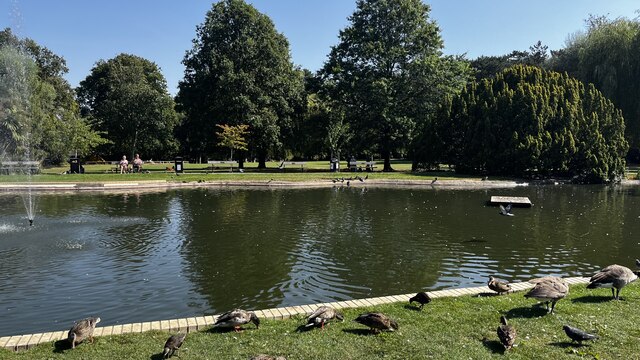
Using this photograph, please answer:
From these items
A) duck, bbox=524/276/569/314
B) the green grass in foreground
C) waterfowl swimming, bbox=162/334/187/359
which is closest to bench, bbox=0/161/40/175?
the green grass in foreground

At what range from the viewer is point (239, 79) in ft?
169

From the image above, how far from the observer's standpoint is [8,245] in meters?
15.9

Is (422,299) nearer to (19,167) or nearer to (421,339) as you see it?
(421,339)

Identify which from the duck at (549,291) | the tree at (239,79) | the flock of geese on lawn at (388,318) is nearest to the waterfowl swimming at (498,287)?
the flock of geese on lawn at (388,318)

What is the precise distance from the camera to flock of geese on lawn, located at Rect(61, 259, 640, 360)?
7137 mm

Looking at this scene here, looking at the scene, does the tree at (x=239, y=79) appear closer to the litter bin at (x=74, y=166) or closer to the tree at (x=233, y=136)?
the tree at (x=233, y=136)

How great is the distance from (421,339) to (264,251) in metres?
8.45

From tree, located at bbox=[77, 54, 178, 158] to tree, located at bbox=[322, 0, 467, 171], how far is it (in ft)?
88.6

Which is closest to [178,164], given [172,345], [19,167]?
[19,167]

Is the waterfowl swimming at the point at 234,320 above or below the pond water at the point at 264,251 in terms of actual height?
above

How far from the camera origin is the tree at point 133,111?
212 feet

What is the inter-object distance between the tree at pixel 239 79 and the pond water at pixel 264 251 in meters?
26.1

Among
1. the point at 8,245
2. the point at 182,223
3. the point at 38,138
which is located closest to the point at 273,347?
the point at 8,245

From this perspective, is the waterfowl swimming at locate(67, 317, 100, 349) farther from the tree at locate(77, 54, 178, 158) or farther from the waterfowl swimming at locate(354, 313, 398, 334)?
the tree at locate(77, 54, 178, 158)
